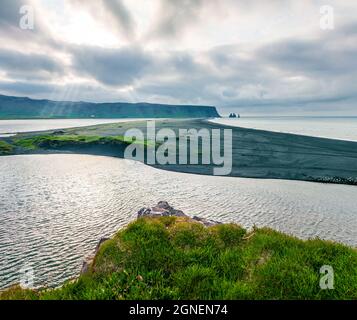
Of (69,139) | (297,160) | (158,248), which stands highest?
(69,139)

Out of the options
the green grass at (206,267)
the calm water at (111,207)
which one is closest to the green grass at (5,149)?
the calm water at (111,207)

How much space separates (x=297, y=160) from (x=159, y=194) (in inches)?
1823

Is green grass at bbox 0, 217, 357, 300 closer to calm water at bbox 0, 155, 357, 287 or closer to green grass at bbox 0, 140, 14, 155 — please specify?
calm water at bbox 0, 155, 357, 287

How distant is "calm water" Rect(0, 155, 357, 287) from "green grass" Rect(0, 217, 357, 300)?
898cm

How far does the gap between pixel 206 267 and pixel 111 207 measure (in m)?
23.9

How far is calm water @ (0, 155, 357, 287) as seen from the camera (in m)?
20.2

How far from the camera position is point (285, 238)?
11188 millimetres

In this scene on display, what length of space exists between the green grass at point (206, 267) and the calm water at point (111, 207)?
29.5ft

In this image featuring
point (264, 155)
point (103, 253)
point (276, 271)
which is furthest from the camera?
point (264, 155)

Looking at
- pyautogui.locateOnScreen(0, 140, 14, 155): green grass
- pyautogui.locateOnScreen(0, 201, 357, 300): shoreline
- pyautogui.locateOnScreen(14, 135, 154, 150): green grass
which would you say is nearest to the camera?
pyautogui.locateOnScreen(0, 201, 357, 300): shoreline

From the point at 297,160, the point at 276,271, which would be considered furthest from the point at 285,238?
the point at 297,160

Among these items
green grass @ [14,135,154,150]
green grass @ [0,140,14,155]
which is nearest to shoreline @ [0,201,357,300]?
green grass @ [14,135,154,150]

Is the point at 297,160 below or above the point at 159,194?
above
